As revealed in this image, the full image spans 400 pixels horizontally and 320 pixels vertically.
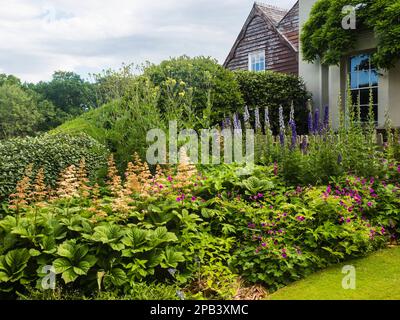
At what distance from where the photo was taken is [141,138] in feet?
21.5

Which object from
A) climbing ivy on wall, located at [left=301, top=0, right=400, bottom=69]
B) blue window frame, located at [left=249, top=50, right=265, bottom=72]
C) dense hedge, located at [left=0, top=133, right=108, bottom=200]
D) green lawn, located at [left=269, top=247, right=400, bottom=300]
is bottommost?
green lawn, located at [left=269, top=247, right=400, bottom=300]

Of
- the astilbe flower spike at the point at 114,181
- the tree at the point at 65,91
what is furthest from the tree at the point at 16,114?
the astilbe flower spike at the point at 114,181

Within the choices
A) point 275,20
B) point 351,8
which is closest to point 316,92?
point 351,8

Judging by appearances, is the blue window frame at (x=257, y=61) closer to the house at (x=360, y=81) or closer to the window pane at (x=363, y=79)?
the house at (x=360, y=81)

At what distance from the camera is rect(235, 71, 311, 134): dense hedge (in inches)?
461

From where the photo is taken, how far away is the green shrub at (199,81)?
8195 millimetres

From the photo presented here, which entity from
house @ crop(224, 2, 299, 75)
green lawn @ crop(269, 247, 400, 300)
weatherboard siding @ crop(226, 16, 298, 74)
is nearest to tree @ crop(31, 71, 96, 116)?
weatherboard siding @ crop(226, 16, 298, 74)

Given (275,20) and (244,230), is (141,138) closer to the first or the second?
(244,230)

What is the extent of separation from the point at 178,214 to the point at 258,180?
1252mm

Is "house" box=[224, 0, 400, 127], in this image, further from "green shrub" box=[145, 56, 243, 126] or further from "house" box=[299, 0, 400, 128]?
"green shrub" box=[145, 56, 243, 126]

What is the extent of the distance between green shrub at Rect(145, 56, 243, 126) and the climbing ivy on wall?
3299 mm

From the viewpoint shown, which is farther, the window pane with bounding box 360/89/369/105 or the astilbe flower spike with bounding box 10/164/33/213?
the window pane with bounding box 360/89/369/105

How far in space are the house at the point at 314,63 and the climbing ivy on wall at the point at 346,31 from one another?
1.47 feet

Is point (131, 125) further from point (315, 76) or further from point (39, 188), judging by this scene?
point (315, 76)
